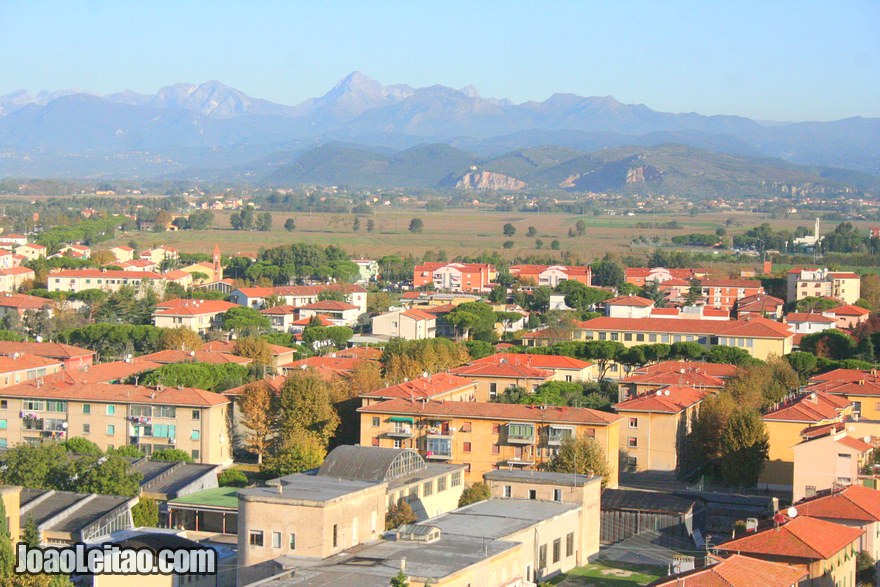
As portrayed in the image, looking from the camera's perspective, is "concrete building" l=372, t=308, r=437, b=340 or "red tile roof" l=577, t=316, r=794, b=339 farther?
"concrete building" l=372, t=308, r=437, b=340

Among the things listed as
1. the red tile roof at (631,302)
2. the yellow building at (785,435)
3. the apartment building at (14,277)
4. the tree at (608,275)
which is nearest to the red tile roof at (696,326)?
the red tile roof at (631,302)

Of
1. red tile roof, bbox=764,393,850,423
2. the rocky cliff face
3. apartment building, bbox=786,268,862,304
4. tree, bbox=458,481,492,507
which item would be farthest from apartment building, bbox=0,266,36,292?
the rocky cliff face

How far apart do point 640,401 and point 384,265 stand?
42.7 metres

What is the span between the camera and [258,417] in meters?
26.1

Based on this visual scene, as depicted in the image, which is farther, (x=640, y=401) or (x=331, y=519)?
(x=640, y=401)

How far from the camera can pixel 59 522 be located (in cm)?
1858

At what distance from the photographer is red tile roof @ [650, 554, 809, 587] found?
13914 mm

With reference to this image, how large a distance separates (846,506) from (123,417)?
46.3 ft

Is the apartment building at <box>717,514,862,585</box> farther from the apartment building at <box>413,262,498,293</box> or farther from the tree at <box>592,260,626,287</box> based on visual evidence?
the tree at <box>592,260,626,287</box>

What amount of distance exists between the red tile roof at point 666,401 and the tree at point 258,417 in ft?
21.2

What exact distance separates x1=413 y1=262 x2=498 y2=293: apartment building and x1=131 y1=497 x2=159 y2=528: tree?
39574 millimetres

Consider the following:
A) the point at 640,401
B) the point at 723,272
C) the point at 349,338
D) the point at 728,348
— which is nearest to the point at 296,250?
the point at 723,272

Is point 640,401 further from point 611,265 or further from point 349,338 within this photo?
point 611,265

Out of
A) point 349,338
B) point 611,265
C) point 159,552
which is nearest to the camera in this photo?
point 159,552
